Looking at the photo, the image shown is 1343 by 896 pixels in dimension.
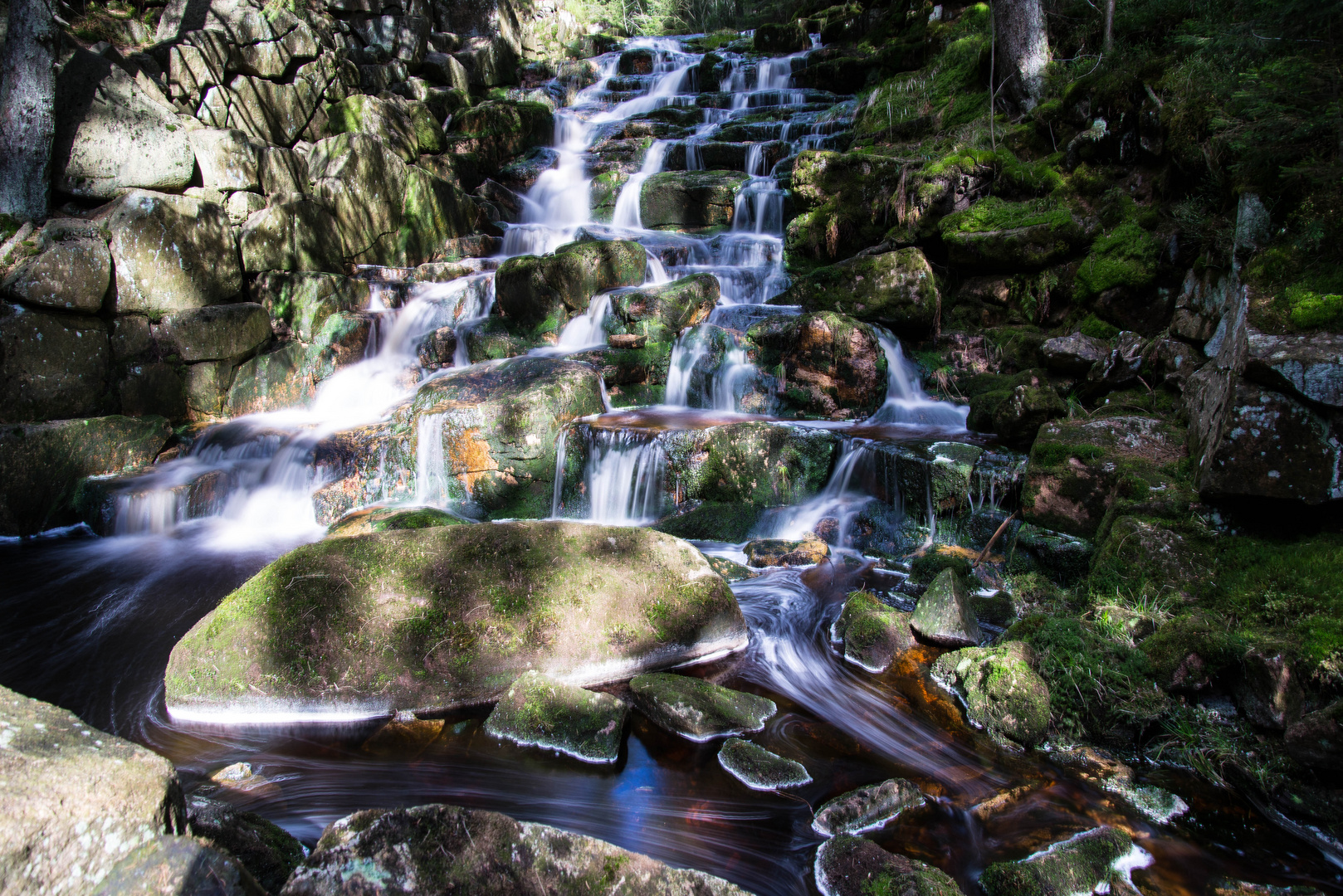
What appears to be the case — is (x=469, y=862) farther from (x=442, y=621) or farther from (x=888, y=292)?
(x=888, y=292)

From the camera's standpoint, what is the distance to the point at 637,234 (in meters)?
13.2

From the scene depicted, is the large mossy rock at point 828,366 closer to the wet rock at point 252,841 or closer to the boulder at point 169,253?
the wet rock at point 252,841

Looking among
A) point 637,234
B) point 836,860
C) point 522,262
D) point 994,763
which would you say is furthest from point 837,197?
point 836,860

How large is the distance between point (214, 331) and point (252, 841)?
9538mm

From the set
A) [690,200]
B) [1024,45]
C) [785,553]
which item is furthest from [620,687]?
[690,200]

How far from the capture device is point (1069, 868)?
104 inches

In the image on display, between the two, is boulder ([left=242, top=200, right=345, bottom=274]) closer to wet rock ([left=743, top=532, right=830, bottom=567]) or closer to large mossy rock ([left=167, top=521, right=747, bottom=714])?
large mossy rock ([left=167, top=521, right=747, bottom=714])

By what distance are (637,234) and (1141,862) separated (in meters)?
12.4

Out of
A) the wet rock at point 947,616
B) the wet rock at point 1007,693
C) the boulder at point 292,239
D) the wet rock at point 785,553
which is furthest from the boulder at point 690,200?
the wet rock at point 1007,693

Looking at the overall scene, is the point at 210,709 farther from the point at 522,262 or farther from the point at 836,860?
the point at 522,262

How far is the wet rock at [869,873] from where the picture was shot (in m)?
2.46

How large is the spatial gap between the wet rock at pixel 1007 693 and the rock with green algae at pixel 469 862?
2148 mm

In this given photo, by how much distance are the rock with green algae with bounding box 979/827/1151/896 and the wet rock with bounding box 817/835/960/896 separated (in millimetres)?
250

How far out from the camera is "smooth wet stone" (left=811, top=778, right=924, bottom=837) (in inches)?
117
